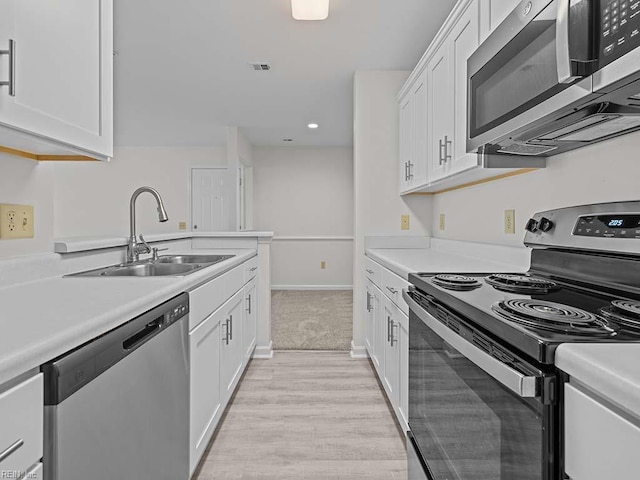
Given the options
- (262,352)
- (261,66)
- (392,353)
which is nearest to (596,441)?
(392,353)

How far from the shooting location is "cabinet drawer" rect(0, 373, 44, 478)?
0.64m

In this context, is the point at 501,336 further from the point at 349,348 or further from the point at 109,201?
the point at 109,201

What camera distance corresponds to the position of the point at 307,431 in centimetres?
215

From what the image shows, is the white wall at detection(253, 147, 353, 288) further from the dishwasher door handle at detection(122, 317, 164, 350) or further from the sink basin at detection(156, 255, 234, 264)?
the dishwasher door handle at detection(122, 317, 164, 350)

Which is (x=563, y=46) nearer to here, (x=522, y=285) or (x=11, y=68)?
(x=522, y=285)

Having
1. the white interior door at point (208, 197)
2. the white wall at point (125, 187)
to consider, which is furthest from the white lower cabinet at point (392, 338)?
the white wall at point (125, 187)

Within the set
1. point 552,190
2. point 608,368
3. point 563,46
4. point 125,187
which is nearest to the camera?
point 608,368

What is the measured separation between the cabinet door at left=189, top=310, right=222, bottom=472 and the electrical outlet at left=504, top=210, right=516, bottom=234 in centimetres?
153

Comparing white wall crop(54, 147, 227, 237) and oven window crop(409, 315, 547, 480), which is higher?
white wall crop(54, 147, 227, 237)

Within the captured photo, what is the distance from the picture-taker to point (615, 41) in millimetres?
859

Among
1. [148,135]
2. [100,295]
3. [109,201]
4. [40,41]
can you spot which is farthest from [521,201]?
[109,201]

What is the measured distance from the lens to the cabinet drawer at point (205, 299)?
63.4 inches

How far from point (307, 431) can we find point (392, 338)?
0.66 metres

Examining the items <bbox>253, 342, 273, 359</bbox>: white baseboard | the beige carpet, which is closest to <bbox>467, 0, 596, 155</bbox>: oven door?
<bbox>253, 342, 273, 359</bbox>: white baseboard
